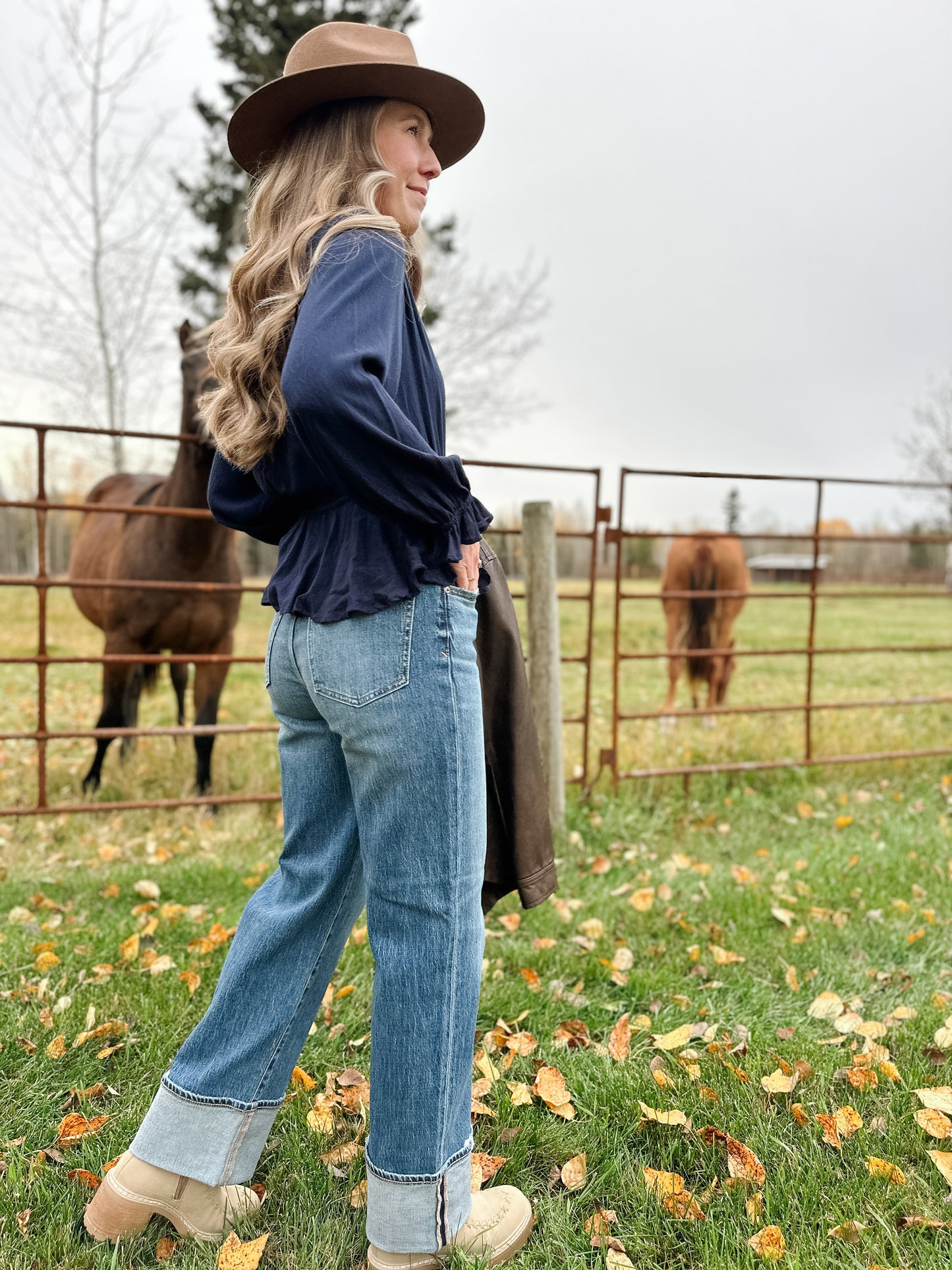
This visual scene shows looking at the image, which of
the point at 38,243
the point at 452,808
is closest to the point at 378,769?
the point at 452,808

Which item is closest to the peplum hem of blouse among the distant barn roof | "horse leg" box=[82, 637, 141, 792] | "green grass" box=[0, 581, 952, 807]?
"green grass" box=[0, 581, 952, 807]

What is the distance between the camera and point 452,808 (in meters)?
1.48

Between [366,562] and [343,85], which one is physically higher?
[343,85]

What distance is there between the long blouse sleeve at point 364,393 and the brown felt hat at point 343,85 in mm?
326

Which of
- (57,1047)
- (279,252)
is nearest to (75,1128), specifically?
(57,1047)

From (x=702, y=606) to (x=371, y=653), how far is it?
21.7 feet

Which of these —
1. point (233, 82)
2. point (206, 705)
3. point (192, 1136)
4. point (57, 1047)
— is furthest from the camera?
point (233, 82)

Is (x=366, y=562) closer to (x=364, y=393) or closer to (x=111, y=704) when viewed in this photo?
(x=364, y=393)

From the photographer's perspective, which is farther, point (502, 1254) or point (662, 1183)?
point (662, 1183)

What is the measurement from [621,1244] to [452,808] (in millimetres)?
963

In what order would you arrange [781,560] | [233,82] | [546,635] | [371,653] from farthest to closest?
1. [781,560]
2. [233,82]
3. [546,635]
4. [371,653]

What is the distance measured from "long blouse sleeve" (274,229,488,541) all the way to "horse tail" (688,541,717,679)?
6.38 m

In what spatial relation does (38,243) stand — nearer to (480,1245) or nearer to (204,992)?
(204,992)

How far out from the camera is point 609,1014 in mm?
2633
